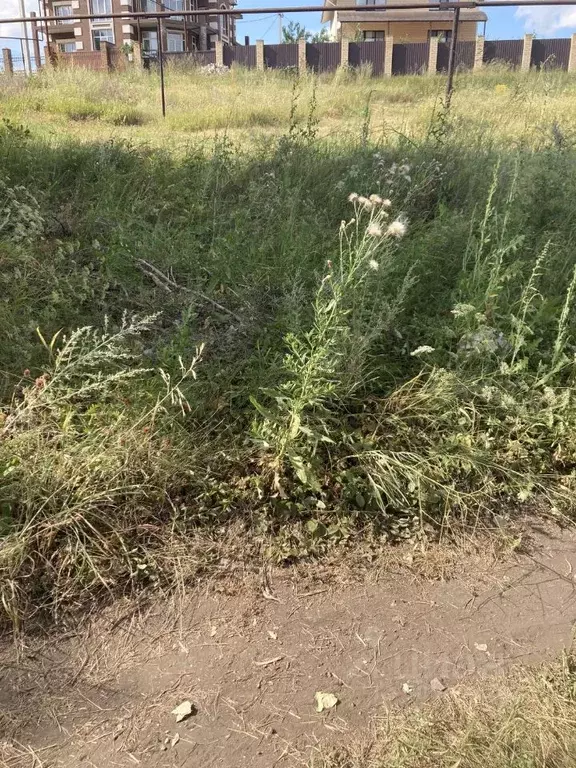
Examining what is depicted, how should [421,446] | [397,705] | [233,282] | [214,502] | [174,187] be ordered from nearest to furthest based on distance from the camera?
[397,705], [214,502], [421,446], [233,282], [174,187]

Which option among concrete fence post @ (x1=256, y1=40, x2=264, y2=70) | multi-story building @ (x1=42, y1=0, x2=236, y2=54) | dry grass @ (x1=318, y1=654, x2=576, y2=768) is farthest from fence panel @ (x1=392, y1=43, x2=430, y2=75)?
dry grass @ (x1=318, y1=654, x2=576, y2=768)

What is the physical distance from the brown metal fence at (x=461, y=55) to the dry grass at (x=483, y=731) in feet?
33.6

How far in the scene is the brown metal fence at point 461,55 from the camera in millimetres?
12159

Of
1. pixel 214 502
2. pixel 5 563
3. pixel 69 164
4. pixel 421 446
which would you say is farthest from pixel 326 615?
pixel 69 164

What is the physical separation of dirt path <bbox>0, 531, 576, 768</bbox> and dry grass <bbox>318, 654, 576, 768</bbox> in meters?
0.07

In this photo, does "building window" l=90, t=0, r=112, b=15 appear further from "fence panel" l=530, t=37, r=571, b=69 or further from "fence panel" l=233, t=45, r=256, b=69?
"fence panel" l=530, t=37, r=571, b=69

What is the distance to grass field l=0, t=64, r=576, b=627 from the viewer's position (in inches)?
88.0

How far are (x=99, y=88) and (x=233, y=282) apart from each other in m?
8.54

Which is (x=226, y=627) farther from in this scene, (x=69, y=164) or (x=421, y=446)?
(x=69, y=164)

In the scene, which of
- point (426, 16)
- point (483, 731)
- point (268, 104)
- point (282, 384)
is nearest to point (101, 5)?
point (426, 16)

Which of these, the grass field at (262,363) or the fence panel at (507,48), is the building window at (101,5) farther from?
the grass field at (262,363)

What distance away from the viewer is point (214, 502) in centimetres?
237

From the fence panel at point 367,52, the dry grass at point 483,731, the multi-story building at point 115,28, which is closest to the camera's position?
the dry grass at point 483,731

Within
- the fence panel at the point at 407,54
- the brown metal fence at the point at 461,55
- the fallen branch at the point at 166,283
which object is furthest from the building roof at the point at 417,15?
the fallen branch at the point at 166,283
